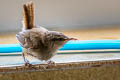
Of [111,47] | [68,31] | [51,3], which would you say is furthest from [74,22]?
[111,47]

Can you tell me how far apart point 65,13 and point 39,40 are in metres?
0.40

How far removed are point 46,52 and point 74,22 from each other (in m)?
0.45

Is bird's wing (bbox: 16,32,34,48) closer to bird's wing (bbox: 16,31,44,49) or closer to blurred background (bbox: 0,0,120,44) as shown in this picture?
bird's wing (bbox: 16,31,44,49)

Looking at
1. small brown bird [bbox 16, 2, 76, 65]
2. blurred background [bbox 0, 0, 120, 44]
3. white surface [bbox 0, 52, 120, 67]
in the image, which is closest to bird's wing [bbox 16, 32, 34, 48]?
small brown bird [bbox 16, 2, 76, 65]

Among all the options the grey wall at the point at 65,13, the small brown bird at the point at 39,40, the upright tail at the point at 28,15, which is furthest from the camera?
the grey wall at the point at 65,13

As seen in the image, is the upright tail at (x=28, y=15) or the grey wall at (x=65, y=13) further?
the grey wall at (x=65, y=13)

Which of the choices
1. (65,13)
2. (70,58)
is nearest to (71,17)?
(65,13)

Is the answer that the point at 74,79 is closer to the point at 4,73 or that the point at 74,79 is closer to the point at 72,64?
the point at 72,64

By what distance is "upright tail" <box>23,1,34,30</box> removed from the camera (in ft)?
3.04

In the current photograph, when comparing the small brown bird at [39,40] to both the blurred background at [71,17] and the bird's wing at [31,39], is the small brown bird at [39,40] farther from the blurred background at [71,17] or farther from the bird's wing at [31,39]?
the blurred background at [71,17]

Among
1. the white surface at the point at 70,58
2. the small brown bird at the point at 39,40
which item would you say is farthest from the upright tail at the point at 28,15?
the white surface at the point at 70,58

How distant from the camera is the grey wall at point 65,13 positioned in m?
1.19

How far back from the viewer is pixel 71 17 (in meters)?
1.26

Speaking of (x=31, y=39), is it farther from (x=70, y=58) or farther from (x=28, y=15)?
(x=70, y=58)
